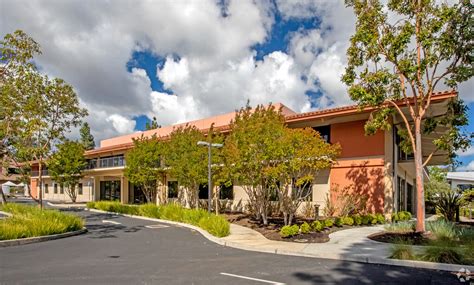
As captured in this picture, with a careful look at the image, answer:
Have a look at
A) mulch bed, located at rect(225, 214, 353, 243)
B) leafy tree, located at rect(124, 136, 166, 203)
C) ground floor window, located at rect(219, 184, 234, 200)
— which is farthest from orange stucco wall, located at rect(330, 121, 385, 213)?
leafy tree, located at rect(124, 136, 166, 203)

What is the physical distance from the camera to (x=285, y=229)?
1268 cm

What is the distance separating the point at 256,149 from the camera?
604 inches

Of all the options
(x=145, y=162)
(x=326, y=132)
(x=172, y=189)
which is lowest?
(x=172, y=189)

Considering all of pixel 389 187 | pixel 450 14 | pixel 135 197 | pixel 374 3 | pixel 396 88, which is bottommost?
pixel 135 197

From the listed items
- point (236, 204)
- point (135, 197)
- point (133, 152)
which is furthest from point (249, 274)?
point (135, 197)

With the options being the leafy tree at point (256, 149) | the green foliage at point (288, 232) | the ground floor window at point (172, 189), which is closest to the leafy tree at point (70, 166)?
the ground floor window at point (172, 189)

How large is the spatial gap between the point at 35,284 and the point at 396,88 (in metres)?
13.7

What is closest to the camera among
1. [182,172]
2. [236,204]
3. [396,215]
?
[396,215]

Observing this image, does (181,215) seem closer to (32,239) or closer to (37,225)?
(37,225)

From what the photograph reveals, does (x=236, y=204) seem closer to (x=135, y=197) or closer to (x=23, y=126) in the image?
(x=23, y=126)

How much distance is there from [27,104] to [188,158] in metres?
9.21

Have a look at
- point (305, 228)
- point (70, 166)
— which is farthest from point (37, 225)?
point (70, 166)

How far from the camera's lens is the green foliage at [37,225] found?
1203 cm

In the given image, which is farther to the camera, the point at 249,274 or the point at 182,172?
the point at 182,172
